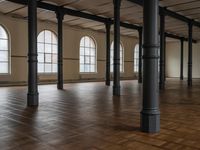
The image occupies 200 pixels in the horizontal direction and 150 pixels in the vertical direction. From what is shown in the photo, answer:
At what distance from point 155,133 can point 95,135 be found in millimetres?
940

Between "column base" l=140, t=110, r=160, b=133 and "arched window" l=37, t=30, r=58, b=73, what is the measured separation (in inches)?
517

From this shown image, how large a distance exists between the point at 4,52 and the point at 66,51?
178 inches

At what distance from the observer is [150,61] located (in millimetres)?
3990

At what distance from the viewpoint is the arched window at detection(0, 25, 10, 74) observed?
14070mm

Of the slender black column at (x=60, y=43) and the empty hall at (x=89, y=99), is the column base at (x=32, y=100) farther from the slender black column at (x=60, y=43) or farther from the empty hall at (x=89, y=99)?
the slender black column at (x=60, y=43)

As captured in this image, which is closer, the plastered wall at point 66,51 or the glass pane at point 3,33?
the glass pane at point 3,33

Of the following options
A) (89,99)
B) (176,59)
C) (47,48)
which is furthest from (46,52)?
(176,59)

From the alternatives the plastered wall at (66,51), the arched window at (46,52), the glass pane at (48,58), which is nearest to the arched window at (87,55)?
the plastered wall at (66,51)

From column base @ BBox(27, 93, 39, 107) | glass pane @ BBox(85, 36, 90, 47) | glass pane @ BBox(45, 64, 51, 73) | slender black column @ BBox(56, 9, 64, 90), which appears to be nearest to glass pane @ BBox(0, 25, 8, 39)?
glass pane @ BBox(45, 64, 51, 73)

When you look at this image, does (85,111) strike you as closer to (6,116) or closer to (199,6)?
(6,116)

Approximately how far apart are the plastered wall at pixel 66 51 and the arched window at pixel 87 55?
0.38 meters

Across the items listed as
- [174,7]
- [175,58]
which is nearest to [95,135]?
[174,7]

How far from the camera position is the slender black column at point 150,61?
3936 millimetres

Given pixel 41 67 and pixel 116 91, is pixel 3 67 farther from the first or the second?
pixel 116 91
